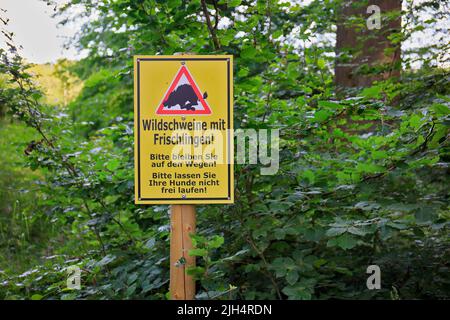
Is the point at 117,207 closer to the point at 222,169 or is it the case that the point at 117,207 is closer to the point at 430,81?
the point at 222,169

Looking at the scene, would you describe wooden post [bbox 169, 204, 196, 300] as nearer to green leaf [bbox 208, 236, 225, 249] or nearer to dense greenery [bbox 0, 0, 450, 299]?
dense greenery [bbox 0, 0, 450, 299]

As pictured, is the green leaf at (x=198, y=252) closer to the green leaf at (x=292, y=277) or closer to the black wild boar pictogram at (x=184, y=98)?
the green leaf at (x=292, y=277)

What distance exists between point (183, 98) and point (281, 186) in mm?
891

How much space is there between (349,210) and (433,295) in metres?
0.88

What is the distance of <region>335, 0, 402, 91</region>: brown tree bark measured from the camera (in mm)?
4137

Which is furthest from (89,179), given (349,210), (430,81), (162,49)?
(430,81)

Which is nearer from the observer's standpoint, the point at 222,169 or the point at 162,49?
the point at 222,169

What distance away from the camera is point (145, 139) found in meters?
2.50

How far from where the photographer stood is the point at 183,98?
251 centimetres

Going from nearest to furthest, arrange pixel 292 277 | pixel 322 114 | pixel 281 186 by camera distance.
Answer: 1. pixel 322 114
2. pixel 292 277
3. pixel 281 186

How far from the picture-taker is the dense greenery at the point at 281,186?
265cm

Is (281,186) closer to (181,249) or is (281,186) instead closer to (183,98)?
(181,249)

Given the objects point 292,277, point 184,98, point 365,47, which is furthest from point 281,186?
point 365,47

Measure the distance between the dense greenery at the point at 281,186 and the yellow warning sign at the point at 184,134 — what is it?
262 mm
